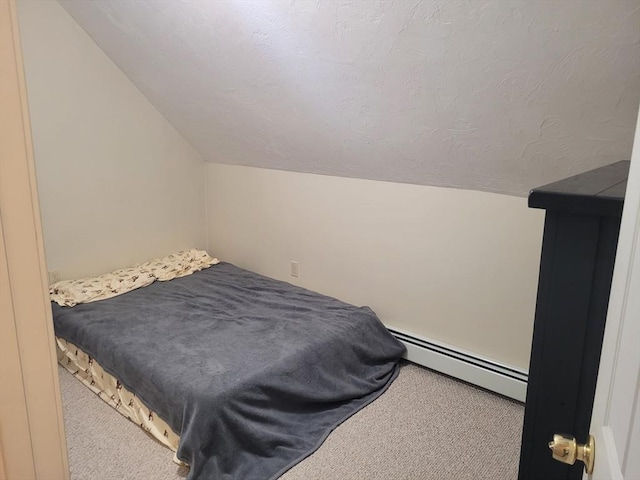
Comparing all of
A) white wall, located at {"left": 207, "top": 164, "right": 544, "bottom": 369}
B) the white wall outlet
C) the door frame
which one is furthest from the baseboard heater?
the door frame

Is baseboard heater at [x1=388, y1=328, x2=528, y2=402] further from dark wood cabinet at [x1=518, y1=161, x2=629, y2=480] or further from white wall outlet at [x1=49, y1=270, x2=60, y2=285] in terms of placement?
white wall outlet at [x1=49, y1=270, x2=60, y2=285]

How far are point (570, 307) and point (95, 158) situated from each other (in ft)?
9.78

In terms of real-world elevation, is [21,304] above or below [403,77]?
below

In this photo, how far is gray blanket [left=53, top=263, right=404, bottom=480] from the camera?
195 centimetres

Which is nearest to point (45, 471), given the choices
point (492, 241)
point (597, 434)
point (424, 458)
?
point (597, 434)

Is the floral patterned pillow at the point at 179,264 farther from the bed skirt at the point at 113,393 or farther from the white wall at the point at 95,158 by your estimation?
the bed skirt at the point at 113,393

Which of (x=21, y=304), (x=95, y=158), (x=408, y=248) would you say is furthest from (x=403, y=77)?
(x=95, y=158)

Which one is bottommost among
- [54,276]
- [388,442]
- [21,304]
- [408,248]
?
[388,442]

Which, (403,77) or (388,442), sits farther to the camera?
(388,442)

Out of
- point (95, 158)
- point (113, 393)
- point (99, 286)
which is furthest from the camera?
point (95, 158)

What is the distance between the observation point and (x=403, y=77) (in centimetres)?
199

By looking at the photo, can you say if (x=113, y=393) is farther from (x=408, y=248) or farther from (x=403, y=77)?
(x=403, y=77)

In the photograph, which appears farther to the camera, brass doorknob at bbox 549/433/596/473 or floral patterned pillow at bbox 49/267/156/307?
floral patterned pillow at bbox 49/267/156/307

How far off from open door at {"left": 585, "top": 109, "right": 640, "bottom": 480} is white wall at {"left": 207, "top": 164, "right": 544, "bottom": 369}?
5.50 ft
